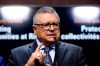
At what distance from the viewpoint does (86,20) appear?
9.30ft

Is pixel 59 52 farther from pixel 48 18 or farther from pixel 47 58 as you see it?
pixel 48 18

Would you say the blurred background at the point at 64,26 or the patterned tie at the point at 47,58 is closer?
the patterned tie at the point at 47,58

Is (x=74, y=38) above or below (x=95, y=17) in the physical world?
below

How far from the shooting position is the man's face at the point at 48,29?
1730 millimetres

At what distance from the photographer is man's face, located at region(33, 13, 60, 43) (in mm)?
1730

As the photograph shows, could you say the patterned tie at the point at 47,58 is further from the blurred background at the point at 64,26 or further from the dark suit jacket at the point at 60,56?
the blurred background at the point at 64,26

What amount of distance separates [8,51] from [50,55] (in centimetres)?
109

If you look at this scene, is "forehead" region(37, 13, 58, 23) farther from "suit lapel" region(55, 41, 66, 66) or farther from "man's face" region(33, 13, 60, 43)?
"suit lapel" region(55, 41, 66, 66)

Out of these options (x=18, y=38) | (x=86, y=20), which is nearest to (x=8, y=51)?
(x=18, y=38)

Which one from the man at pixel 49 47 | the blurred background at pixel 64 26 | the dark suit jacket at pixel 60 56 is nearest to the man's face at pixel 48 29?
the man at pixel 49 47

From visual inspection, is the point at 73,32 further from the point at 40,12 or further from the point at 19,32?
the point at 40,12

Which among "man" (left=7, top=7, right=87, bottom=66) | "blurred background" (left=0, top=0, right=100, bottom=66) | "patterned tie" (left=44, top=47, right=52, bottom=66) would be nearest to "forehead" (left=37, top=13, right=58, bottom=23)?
"man" (left=7, top=7, right=87, bottom=66)

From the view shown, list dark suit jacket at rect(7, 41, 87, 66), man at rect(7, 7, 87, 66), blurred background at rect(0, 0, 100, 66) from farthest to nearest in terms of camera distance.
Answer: blurred background at rect(0, 0, 100, 66), dark suit jacket at rect(7, 41, 87, 66), man at rect(7, 7, 87, 66)

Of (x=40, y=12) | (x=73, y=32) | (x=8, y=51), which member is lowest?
(x=8, y=51)
